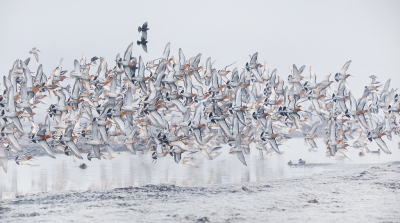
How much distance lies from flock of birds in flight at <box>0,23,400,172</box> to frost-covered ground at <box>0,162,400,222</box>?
3.24 ft

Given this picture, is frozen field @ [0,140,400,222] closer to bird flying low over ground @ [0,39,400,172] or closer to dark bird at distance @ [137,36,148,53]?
bird flying low over ground @ [0,39,400,172]

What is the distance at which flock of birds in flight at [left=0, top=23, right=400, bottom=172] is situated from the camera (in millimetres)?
8406

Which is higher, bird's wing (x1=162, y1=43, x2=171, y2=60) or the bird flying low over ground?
bird's wing (x1=162, y1=43, x2=171, y2=60)

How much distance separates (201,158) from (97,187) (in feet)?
24.0

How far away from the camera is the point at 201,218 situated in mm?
6762

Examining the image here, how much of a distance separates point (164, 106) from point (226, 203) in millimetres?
2732

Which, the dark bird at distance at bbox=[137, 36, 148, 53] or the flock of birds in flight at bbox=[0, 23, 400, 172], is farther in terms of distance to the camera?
the dark bird at distance at bbox=[137, 36, 148, 53]

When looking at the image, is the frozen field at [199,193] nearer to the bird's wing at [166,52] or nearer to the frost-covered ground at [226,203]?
the frost-covered ground at [226,203]

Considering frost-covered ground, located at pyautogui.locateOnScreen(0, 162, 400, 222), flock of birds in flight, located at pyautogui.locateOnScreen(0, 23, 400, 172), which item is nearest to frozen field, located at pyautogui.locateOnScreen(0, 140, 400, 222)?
frost-covered ground, located at pyautogui.locateOnScreen(0, 162, 400, 222)

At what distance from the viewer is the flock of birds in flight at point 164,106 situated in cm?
841

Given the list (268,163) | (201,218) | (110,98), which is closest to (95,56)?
(110,98)

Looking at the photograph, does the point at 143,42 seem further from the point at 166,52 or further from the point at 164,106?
the point at 164,106

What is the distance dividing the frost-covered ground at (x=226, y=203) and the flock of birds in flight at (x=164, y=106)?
986 millimetres

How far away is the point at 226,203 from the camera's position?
26.0 ft
